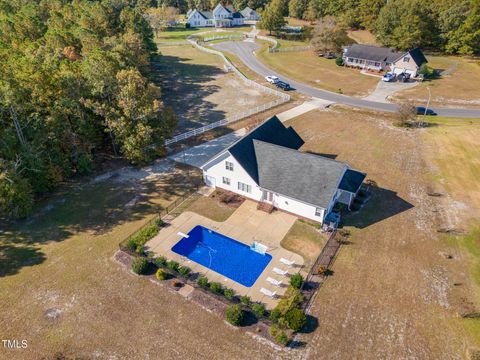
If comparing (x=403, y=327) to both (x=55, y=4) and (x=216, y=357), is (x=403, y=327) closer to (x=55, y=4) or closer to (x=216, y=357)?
(x=216, y=357)

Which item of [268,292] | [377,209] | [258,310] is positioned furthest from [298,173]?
[258,310]

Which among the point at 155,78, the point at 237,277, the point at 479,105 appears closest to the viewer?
the point at 237,277

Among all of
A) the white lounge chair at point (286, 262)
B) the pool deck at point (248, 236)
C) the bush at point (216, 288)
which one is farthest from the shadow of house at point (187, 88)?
the bush at point (216, 288)

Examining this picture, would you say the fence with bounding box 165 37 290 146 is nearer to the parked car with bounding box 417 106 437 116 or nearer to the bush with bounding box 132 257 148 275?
the bush with bounding box 132 257 148 275

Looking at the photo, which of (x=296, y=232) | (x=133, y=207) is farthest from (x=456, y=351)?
(x=133, y=207)

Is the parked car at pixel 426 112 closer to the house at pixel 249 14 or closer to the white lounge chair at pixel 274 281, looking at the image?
the white lounge chair at pixel 274 281

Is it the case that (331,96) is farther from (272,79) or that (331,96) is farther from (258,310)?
(258,310)
